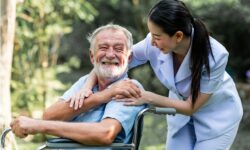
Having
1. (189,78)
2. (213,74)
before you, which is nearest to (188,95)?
(189,78)

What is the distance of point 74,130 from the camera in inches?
102

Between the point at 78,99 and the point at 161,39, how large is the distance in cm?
46

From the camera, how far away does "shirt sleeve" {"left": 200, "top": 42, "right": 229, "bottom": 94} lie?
273 cm

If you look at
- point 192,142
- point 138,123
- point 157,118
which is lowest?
point 157,118

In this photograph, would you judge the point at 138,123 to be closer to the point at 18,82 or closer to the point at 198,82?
the point at 198,82

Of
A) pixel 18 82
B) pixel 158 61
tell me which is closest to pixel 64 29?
pixel 18 82

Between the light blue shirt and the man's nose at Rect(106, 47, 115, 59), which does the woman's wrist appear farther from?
the man's nose at Rect(106, 47, 115, 59)

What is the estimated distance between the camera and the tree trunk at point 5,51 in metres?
4.38

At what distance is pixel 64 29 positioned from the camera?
6.72m

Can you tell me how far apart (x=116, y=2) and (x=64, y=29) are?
14.5ft

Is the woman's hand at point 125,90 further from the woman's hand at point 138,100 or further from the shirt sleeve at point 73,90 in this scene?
the shirt sleeve at point 73,90

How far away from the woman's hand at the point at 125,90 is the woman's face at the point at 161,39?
211 mm

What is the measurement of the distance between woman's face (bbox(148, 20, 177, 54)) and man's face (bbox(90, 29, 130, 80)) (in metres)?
0.21

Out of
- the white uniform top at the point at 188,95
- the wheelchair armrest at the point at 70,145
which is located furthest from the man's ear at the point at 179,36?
the wheelchair armrest at the point at 70,145
